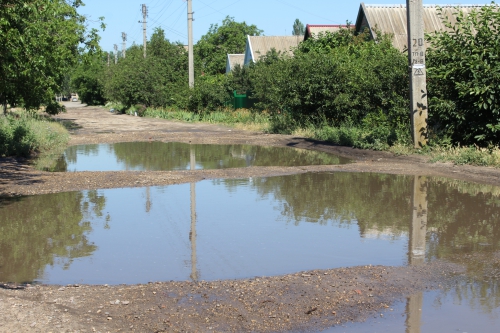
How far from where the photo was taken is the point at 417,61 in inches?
702

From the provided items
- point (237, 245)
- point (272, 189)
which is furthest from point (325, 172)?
point (237, 245)

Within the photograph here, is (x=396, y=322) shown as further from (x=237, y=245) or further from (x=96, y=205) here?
(x=96, y=205)

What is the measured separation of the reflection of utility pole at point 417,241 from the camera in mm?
6070

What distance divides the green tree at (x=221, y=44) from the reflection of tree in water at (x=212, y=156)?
4709cm

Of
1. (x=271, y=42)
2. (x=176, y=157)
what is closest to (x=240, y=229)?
(x=176, y=157)

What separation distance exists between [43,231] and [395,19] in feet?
86.8

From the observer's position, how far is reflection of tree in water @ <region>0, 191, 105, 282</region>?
27.1 feet

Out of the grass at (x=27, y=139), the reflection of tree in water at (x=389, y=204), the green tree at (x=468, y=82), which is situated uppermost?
the green tree at (x=468, y=82)

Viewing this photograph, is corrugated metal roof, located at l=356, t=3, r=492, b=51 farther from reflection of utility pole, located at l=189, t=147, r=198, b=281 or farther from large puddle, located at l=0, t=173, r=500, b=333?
reflection of utility pole, located at l=189, t=147, r=198, b=281

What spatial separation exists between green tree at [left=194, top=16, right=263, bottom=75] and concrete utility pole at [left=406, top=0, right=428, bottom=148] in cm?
5368

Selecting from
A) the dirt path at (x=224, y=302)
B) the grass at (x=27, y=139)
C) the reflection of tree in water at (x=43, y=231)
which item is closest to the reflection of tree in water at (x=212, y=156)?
the grass at (x=27, y=139)

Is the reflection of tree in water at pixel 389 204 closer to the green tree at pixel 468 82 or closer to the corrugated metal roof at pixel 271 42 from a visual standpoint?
the green tree at pixel 468 82

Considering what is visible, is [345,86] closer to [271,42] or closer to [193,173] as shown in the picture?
[193,173]

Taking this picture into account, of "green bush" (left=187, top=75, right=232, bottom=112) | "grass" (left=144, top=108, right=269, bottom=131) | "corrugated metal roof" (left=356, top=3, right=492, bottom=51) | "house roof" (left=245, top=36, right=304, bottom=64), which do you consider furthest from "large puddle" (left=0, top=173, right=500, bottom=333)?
"house roof" (left=245, top=36, right=304, bottom=64)
